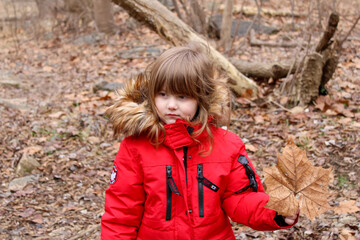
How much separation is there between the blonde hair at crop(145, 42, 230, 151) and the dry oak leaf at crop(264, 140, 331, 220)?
24.3 inches

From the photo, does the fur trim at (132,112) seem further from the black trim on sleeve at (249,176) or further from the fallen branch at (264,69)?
the fallen branch at (264,69)

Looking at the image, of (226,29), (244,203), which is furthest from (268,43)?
(244,203)

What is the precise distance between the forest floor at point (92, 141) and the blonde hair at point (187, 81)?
1488mm

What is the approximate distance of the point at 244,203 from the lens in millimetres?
2180

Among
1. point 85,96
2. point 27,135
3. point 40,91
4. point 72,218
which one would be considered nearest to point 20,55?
point 40,91

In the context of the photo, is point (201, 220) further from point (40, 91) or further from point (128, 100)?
point (40, 91)

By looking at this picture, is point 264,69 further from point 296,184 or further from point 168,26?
point 296,184

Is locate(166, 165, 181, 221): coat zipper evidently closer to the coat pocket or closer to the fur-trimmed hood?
the coat pocket

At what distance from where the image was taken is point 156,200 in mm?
2215

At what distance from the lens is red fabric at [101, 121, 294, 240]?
2168mm

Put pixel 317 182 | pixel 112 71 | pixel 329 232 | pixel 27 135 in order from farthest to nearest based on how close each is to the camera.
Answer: pixel 112 71, pixel 27 135, pixel 329 232, pixel 317 182

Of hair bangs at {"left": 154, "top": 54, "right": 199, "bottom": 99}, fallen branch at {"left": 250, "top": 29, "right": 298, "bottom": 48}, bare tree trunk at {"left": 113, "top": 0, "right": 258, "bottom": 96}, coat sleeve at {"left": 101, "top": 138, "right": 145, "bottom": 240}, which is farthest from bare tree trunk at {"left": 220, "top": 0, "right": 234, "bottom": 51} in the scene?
coat sleeve at {"left": 101, "top": 138, "right": 145, "bottom": 240}

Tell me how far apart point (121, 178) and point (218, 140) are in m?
0.65

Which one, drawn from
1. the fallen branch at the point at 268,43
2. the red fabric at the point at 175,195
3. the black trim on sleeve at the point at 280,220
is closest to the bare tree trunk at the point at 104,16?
the fallen branch at the point at 268,43
